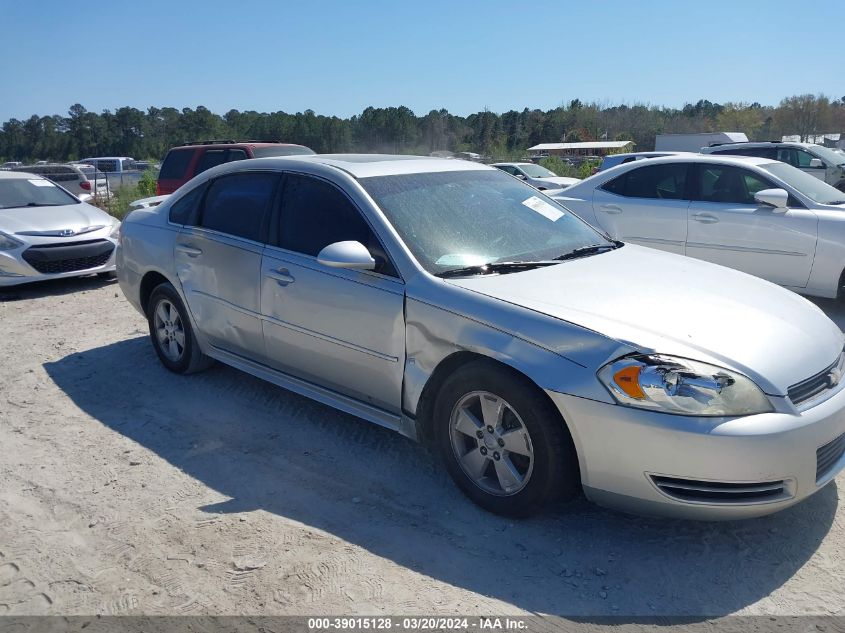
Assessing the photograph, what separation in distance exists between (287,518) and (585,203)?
5774mm

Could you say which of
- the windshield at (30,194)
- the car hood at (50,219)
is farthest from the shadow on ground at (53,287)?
the windshield at (30,194)

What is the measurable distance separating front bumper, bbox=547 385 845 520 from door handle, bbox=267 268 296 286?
1.86 metres

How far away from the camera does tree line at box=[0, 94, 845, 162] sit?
151 feet

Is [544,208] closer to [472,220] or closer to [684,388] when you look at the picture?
[472,220]

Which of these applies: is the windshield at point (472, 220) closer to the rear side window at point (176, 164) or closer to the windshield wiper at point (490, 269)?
the windshield wiper at point (490, 269)

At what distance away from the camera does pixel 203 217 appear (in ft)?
16.5

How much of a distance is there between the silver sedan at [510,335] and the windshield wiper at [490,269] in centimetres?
2

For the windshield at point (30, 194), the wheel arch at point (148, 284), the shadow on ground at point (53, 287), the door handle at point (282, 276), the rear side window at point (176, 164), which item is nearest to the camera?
the door handle at point (282, 276)

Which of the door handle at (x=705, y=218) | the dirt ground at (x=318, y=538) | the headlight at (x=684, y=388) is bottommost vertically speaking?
the dirt ground at (x=318, y=538)

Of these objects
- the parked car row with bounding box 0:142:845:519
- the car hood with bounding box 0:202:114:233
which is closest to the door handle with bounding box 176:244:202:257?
the parked car row with bounding box 0:142:845:519

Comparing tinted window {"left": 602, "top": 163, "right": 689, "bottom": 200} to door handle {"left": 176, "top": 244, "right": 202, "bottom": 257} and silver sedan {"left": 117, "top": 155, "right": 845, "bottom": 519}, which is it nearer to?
silver sedan {"left": 117, "top": 155, "right": 845, "bottom": 519}

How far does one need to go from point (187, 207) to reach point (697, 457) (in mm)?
3928

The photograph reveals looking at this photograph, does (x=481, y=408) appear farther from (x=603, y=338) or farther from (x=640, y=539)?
(x=640, y=539)

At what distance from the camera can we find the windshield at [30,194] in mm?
9453
